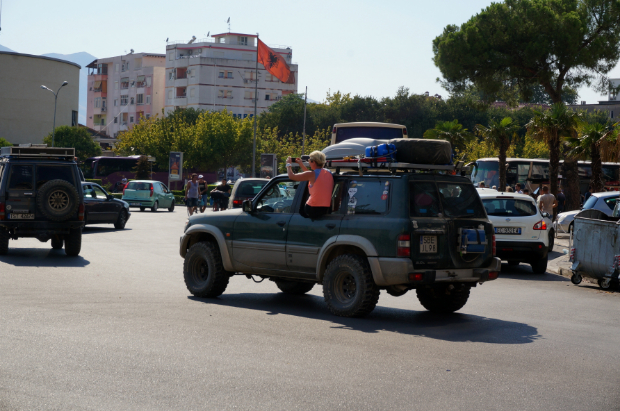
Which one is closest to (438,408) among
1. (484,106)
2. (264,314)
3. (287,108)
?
(264,314)

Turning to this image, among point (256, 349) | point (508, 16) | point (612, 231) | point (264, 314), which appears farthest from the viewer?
point (508, 16)

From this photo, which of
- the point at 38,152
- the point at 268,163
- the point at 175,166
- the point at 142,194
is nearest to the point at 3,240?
the point at 38,152

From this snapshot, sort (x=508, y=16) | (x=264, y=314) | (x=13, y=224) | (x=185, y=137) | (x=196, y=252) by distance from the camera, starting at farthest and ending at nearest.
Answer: (x=185, y=137) < (x=508, y=16) < (x=13, y=224) < (x=196, y=252) < (x=264, y=314)

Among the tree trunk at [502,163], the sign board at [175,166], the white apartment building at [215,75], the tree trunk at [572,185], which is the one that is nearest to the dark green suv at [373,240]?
the tree trunk at [572,185]

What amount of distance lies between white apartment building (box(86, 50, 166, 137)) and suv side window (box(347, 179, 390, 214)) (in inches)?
4482

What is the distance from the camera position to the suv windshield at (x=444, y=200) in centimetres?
884

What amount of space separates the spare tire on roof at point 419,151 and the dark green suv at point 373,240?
232 millimetres

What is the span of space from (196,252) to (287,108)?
295 ft

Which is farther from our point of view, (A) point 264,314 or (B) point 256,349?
(A) point 264,314

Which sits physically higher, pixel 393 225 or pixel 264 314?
pixel 393 225

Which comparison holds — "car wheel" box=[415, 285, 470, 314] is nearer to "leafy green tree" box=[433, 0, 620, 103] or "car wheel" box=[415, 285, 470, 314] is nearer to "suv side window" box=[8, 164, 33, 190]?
"suv side window" box=[8, 164, 33, 190]

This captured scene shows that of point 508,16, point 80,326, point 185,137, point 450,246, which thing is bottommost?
point 80,326

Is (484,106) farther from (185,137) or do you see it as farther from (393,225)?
(185,137)

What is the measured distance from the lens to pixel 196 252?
1066 centimetres
